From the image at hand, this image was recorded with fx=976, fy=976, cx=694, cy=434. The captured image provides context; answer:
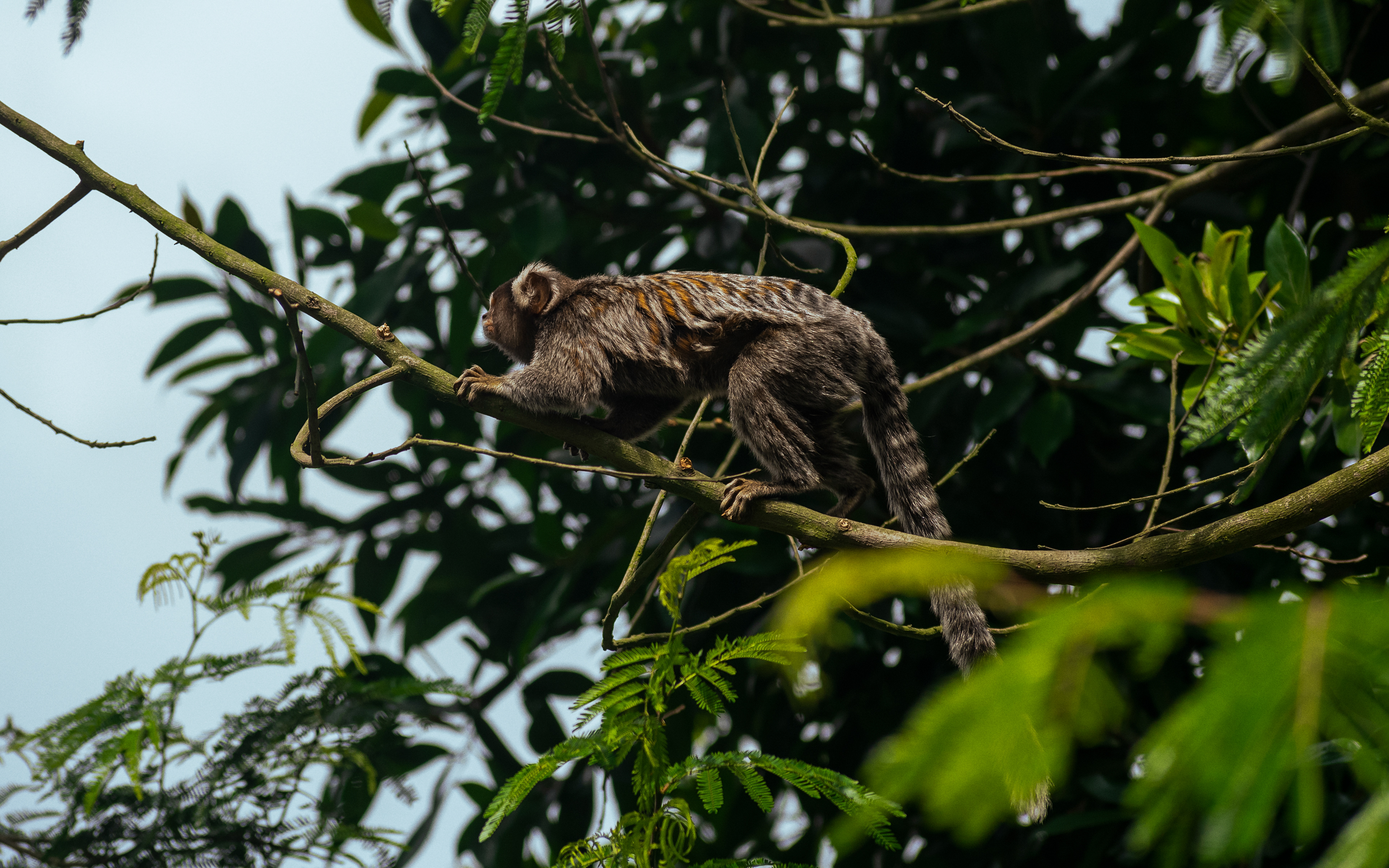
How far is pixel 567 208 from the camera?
4.46 meters

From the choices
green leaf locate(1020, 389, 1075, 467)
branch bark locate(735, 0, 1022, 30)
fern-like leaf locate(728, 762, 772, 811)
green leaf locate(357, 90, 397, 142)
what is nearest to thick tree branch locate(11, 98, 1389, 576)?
fern-like leaf locate(728, 762, 772, 811)

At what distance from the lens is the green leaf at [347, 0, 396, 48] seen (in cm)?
449

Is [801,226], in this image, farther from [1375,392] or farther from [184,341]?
[184,341]

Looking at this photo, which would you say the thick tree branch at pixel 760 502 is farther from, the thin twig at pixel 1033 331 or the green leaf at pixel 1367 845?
the green leaf at pixel 1367 845

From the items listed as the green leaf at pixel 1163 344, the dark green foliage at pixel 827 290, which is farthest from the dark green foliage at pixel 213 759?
the green leaf at pixel 1163 344

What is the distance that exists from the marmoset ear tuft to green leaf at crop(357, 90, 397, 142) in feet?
6.30

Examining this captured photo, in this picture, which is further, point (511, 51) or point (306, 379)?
point (306, 379)

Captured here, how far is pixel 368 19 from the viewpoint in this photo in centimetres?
450

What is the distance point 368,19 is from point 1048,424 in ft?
11.5

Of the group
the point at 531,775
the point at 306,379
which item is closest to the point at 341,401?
the point at 306,379

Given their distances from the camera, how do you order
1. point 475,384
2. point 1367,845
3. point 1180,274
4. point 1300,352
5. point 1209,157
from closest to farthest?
point 1367,845 → point 1300,352 → point 1209,157 → point 475,384 → point 1180,274

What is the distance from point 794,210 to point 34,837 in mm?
3847

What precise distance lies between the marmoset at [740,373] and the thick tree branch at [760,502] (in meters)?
0.19

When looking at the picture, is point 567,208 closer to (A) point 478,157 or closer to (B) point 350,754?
(A) point 478,157
